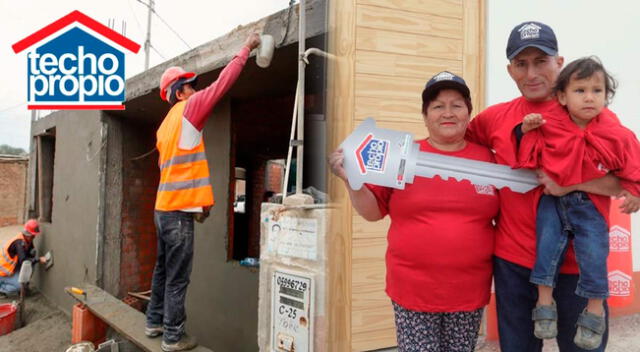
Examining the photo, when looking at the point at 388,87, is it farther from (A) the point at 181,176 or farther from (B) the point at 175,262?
(B) the point at 175,262

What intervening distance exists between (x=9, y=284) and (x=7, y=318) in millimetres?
1253

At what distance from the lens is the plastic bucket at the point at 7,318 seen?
5.83 meters

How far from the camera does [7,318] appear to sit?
19.5 ft

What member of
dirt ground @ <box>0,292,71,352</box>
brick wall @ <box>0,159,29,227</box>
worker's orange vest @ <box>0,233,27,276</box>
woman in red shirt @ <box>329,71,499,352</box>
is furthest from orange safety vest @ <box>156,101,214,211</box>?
brick wall @ <box>0,159,29,227</box>

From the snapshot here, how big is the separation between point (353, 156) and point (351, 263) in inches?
50.2

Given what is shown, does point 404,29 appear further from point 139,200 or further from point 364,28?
point 139,200

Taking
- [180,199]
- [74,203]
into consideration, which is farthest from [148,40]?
[180,199]

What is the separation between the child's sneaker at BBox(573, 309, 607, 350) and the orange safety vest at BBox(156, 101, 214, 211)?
6.31 feet

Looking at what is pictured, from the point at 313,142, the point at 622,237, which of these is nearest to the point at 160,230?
the point at 313,142

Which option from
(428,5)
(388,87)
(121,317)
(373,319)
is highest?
(428,5)

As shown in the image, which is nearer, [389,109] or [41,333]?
[389,109]

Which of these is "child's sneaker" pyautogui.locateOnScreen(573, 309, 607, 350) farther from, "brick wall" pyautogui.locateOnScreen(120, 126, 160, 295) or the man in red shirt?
"brick wall" pyautogui.locateOnScreen(120, 126, 160, 295)

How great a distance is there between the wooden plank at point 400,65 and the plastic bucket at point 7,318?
20.6ft

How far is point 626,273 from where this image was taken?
221cm
